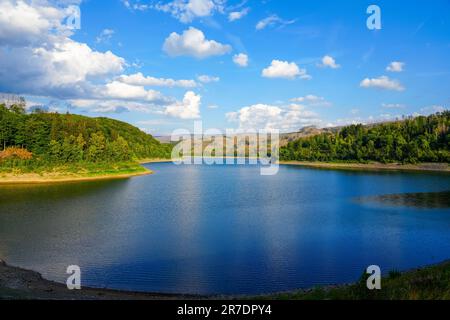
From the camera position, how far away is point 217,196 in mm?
Result: 42031

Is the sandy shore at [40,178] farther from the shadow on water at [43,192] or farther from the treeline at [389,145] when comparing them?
the treeline at [389,145]

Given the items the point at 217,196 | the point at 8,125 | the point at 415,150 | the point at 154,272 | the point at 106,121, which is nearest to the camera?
the point at 154,272

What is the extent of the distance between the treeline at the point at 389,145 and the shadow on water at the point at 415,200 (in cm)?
5313

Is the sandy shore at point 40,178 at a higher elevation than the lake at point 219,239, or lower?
higher

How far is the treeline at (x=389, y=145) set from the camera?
306ft

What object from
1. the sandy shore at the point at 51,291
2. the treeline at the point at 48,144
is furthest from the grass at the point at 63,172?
the sandy shore at the point at 51,291

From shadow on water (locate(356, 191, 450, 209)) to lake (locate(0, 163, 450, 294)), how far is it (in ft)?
0.58

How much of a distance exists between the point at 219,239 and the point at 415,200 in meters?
26.4

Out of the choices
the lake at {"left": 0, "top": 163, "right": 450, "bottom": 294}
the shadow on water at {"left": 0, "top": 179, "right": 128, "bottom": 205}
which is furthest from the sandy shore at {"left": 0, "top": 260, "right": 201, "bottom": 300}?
the shadow on water at {"left": 0, "top": 179, "right": 128, "bottom": 205}

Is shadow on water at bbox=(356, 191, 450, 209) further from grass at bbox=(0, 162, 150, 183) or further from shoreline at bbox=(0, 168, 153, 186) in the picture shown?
grass at bbox=(0, 162, 150, 183)
